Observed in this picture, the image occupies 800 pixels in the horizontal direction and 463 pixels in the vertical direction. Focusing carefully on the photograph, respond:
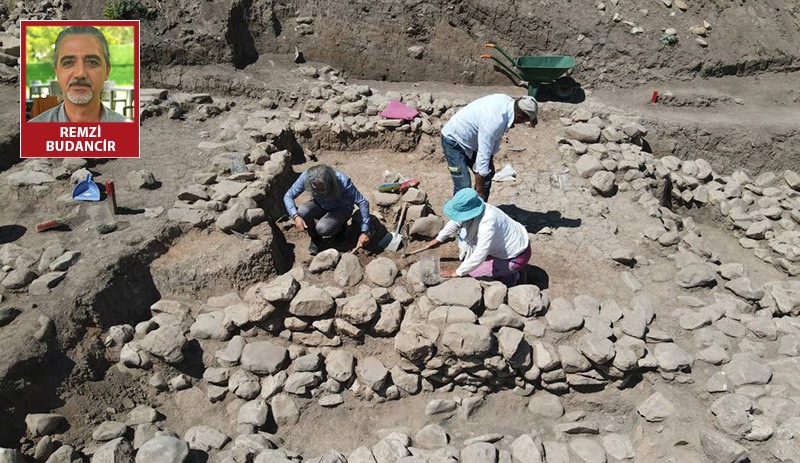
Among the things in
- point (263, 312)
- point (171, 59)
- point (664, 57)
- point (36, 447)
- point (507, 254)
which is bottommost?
point (36, 447)

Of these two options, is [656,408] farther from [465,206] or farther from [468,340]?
[465,206]

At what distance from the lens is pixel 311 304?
4414 millimetres

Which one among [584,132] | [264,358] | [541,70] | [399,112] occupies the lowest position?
[264,358]

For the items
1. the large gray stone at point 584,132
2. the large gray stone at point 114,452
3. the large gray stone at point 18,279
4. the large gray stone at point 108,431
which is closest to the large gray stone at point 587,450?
the large gray stone at point 114,452

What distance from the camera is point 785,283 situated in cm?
566

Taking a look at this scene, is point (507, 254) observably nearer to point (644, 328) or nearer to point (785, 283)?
point (644, 328)

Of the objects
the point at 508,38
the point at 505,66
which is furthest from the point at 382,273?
the point at 508,38

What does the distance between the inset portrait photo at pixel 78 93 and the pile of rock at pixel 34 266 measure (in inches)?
79.6

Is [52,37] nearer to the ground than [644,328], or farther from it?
farther from it

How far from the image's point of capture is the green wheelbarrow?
29.9 feet

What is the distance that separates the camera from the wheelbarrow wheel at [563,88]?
9758 millimetres

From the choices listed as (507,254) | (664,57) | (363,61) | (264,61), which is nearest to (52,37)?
(264,61)

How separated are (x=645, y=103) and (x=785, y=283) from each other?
512cm

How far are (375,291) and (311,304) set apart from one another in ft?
1.86
